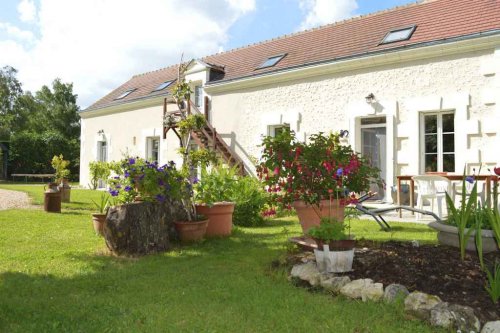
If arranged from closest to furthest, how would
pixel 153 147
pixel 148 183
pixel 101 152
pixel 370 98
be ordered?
1. pixel 148 183
2. pixel 370 98
3. pixel 153 147
4. pixel 101 152

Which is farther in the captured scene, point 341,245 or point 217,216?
point 217,216

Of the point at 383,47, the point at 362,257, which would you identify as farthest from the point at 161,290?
the point at 383,47

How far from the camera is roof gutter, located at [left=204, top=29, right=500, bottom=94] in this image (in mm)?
8500

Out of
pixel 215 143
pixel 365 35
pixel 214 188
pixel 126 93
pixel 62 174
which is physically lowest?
pixel 214 188

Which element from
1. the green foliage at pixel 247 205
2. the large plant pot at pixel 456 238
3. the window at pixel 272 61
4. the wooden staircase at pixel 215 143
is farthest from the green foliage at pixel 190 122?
the window at pixel 272 61

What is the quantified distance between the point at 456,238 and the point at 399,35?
7.60 metres

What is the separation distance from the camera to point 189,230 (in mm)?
5418

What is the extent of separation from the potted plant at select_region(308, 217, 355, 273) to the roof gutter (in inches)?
270

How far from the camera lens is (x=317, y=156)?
16.0 feet

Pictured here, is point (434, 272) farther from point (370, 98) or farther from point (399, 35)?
point (399, 35)

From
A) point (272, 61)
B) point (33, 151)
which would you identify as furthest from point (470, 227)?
point (33, 151)

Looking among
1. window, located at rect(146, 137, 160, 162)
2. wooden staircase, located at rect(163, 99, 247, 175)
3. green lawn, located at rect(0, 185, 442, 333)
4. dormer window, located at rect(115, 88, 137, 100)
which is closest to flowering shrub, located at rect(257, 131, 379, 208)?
green lawn, located at rect(0, 185, 442, 333)

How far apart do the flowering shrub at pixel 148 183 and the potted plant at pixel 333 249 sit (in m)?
2.19

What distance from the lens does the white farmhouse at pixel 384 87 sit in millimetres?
8547
